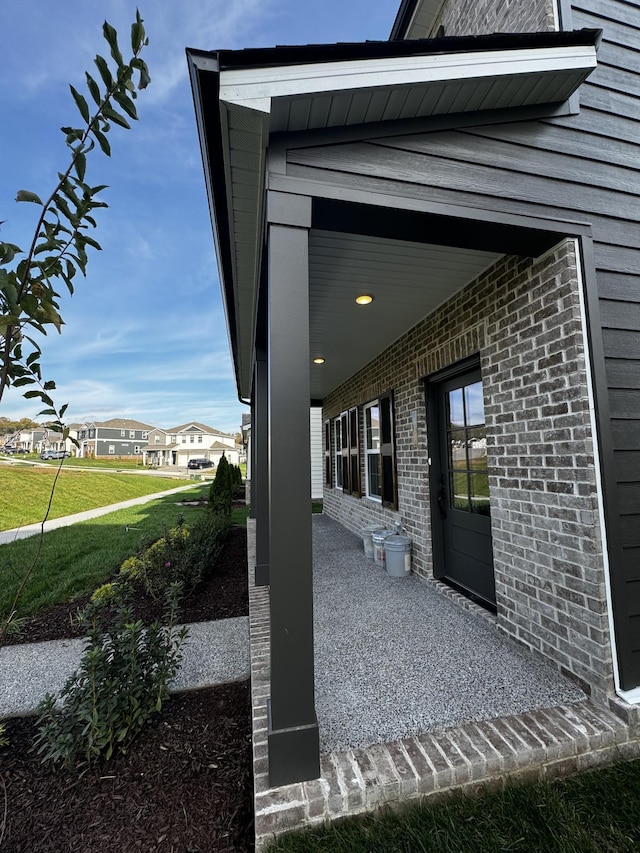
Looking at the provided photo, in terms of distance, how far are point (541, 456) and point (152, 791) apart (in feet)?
A: 8.81

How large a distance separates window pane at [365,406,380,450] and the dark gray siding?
3431 millimetres

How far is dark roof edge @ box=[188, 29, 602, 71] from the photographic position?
5.34ft

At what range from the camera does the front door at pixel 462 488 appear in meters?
3.29

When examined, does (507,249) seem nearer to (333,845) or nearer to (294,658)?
(294,658)

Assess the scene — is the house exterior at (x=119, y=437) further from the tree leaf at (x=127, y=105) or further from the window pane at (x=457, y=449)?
the tree leaf at (x=127, y=105)

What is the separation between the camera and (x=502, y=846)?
141 cm

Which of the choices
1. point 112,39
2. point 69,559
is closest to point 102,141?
point 112,39

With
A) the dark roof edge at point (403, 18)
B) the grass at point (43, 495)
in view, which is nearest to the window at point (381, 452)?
the dark roof edge at point (403, 18)

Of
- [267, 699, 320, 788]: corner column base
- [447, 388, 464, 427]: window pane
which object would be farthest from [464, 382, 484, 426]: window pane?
[267, 699, 320, 788]: corner column base

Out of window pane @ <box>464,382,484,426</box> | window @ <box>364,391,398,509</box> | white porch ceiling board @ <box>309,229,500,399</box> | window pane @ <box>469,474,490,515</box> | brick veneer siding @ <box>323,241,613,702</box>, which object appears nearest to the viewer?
brick veneer siding @ <box>323,241,613,702</box>

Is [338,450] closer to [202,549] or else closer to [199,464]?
[202,549]

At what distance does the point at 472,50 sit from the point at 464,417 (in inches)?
98.7

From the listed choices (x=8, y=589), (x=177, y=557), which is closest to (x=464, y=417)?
(x=177, y=557)

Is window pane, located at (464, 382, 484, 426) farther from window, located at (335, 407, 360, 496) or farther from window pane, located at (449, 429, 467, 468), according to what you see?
window, located at (335, 407, 360, 496)
